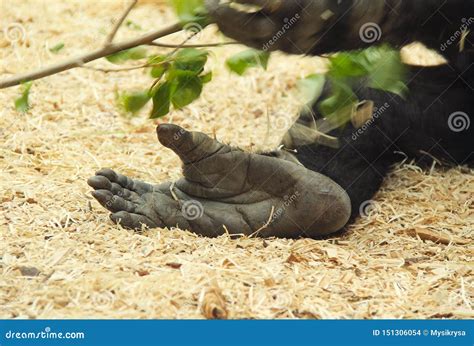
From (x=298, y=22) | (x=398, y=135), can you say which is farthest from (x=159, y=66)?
(x=398, y=135)

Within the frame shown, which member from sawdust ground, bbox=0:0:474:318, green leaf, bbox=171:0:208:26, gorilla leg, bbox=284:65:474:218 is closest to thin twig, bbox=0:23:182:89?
green leaf, bbox=171:0:208:26

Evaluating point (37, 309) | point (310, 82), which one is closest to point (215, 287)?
point (37, 309)

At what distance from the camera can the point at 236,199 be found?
2520 millimetres

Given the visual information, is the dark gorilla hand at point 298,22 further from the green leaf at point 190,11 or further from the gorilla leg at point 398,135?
the gorilla leg at point 398,135

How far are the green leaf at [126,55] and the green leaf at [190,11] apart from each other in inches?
11.1

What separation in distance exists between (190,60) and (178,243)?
21.3 inches

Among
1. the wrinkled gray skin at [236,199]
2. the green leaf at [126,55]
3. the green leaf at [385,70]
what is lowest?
the wrinkled gray skin at [236,199]

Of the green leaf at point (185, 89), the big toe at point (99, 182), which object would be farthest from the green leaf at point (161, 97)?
the big toe at point (99, 182)

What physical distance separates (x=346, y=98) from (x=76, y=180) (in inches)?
41.7

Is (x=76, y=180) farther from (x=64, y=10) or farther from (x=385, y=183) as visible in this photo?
(x=64, y=10)

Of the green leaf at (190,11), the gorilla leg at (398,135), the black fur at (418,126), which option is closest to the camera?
the green leaf at (190,11)

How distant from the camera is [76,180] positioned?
2.97 metres

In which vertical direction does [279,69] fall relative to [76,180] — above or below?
above

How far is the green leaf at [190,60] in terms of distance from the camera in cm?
242
